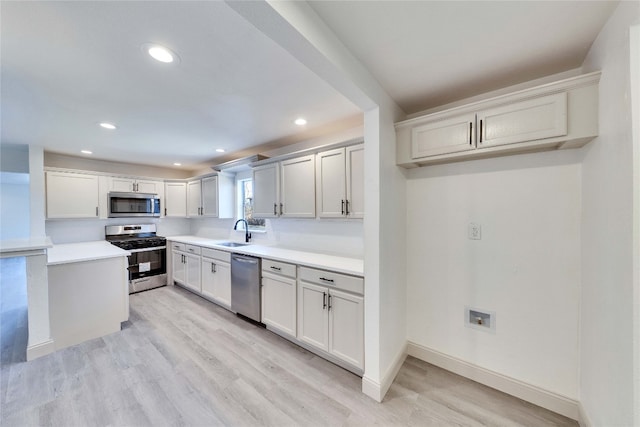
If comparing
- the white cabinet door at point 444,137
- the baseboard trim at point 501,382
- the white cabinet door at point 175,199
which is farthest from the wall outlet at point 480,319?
the white cabinet door at point 175,199

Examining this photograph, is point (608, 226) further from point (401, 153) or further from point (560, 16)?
point (401, 153)

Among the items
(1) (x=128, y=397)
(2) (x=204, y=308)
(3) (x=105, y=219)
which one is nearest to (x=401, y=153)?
(1) (x=128, y=397)

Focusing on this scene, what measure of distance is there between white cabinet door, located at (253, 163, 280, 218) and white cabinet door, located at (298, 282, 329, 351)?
119cm

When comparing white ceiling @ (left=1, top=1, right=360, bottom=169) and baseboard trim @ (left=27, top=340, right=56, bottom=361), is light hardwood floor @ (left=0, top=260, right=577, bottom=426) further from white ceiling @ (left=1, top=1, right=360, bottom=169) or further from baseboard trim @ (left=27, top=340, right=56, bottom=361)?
white ceiling @ (left=1, top=1, right=360, bottom=169)

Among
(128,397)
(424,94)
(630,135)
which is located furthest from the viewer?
(424,94)

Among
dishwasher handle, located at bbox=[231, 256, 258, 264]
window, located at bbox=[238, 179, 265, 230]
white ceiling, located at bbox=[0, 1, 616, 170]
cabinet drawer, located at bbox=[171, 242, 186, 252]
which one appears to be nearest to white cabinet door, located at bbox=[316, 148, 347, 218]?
white ceiling, located at bbox=[0, 1, 616, 170]

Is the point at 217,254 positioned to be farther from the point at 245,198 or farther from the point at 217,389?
the point at 217,389

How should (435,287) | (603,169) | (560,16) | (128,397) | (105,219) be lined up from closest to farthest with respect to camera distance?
(560,16)
(603,169)
(128,397)
(435,287)
(105,219)

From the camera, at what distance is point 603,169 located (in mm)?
1265

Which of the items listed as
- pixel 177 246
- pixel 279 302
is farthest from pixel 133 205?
pixel 279 302

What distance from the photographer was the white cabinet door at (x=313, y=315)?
7.06 feet

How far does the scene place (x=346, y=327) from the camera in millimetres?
2014

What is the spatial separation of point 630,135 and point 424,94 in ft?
4.09

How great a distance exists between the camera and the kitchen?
4.34ft
